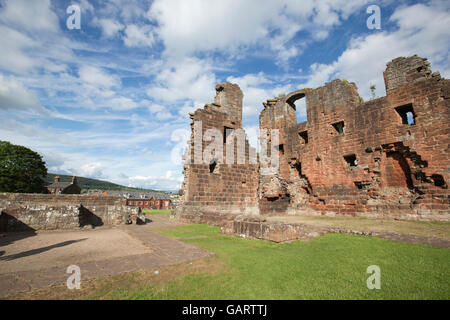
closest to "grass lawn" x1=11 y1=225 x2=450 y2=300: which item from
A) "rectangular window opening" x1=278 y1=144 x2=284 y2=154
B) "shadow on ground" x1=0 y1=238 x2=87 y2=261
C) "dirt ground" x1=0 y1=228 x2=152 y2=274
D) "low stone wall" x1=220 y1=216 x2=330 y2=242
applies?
"low stone wall" x1=220 y1=216 x2=330 y2=242

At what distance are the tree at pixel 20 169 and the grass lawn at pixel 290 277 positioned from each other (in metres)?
32.0

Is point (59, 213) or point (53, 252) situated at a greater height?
point (59, 213)

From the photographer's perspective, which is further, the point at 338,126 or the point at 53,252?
the point at 338,126

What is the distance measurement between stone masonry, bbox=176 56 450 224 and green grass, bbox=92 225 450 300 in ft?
13.7

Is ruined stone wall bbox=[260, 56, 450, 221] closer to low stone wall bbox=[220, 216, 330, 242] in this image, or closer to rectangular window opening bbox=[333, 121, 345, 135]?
rectangular window opening bbox=[333, 121, 345, 135]

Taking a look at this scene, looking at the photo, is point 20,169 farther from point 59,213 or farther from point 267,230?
point 267,230

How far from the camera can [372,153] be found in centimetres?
1229

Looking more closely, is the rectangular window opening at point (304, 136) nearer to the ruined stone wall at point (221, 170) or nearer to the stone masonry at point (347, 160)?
the stone masonry at point (347, 160)

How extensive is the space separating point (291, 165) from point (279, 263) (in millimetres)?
13736

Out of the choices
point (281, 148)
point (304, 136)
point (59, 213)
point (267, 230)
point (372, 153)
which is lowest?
point (267, 230)

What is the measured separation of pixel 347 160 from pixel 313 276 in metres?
12.5

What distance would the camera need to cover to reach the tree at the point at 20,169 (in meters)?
25.3

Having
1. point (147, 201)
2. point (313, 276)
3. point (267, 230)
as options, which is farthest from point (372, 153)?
point (147, 201)

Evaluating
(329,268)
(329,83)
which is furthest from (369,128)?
(329,268)
